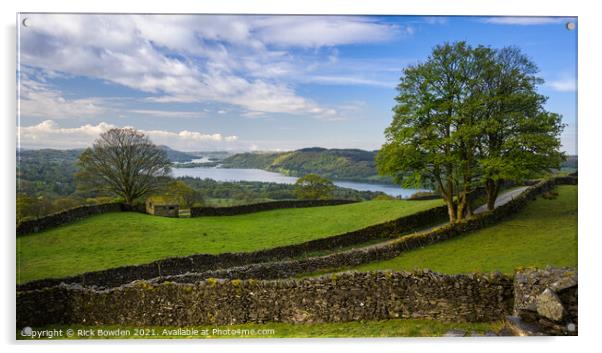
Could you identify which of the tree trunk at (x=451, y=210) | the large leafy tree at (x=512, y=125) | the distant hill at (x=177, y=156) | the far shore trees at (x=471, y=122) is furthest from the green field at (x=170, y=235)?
the large leafy tree at (x=512, y=125)

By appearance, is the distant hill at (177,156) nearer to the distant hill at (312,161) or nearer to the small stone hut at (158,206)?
the distant hill at (312,161)

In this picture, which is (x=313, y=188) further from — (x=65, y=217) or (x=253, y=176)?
(x=65, y=217)

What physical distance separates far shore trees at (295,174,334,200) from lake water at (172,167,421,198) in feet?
0.62

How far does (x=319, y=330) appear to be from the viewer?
587 centimetres

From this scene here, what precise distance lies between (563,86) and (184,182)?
6.91m

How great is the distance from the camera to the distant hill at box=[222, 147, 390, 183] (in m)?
7.23

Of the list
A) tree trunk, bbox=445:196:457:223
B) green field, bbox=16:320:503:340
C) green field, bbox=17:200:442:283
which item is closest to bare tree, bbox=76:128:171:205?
green field, bbox=17:200:442:283

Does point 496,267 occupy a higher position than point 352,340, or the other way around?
point 496,267

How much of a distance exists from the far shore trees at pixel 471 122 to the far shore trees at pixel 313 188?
1237mm

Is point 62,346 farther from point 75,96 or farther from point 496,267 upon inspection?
point 496,267

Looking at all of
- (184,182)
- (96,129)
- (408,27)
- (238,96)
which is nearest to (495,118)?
(408,27)

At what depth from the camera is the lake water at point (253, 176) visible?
738cm

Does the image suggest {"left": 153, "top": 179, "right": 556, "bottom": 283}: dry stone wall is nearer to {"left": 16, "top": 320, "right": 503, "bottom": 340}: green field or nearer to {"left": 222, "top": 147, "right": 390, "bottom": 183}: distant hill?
{"left": 16, "top": 320, "right": 503, "bottom": 340}: green field

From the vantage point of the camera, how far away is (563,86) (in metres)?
6.49
